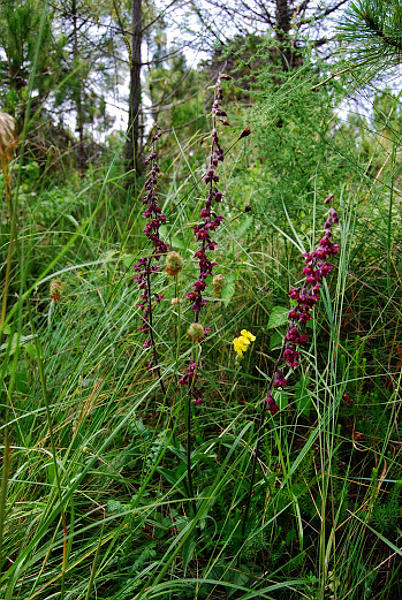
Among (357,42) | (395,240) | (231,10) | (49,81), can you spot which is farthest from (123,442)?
(49,81)

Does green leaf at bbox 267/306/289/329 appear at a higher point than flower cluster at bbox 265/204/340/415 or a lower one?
lower

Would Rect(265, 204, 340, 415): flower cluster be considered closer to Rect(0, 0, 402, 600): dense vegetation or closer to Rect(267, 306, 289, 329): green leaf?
Rect(0, 0, 402, 600): dense vegetation

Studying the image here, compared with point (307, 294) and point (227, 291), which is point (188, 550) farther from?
point (227, 291)

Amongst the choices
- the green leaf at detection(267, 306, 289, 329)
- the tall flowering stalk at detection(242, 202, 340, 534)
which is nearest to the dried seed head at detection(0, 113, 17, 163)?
the tall flowering stalk at detection(242, 202, 340, 534)

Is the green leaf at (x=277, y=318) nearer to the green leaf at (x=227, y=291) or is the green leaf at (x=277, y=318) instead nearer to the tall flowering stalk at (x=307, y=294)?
the green leaf at (x=227, y=291)

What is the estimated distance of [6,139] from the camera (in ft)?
2.27

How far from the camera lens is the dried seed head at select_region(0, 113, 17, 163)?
661 mm

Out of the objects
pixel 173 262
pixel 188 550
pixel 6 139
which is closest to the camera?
pixel 6 139

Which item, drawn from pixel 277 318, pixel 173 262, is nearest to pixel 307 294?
pixel 173 262

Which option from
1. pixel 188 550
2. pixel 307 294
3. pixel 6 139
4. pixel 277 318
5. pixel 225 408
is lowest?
pixel 188 550

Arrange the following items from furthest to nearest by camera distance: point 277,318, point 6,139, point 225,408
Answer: point 225,408, point 277,318, point 6,139

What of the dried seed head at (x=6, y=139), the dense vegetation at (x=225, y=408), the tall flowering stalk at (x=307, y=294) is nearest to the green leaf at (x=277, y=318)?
the dense vegetation at (x=225, y=408)

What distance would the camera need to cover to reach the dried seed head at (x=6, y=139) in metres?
0.66

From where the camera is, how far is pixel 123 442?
4.72 feet
